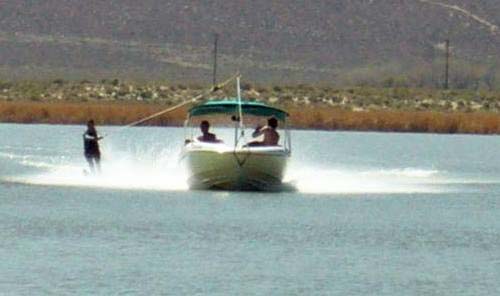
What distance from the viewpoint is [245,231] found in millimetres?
32281

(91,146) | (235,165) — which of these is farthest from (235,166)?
(91,146)

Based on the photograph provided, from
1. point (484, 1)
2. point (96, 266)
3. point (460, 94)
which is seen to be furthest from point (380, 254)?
point (484, 1)

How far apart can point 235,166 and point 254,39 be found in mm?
83414

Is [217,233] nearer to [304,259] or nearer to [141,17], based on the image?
[304,259]

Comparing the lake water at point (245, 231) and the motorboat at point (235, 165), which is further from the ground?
the motorboat at point (235, 165)

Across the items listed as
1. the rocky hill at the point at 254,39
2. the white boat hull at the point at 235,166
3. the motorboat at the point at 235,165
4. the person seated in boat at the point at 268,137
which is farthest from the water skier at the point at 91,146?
the rocky hill at the point at 254,39

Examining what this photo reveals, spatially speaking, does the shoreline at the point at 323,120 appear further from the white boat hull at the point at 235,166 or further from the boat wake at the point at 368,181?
the white boat hull at the point at 235,166

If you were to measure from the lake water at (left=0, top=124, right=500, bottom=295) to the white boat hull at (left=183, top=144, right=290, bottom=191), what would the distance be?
304 mm

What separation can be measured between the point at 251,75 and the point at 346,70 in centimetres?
621

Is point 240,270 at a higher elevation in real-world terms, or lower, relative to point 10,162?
lower

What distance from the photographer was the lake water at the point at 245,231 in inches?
1030

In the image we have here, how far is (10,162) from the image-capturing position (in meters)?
49.9

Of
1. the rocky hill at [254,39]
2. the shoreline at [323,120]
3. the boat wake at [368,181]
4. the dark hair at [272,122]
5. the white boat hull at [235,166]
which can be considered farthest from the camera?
the rocky hill at [254,39]

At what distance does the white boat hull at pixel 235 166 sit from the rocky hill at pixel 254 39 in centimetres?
7194
